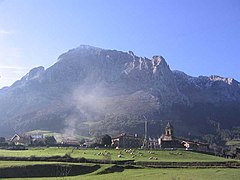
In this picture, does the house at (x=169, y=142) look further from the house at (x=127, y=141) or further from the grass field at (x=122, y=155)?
the grass field at (x=122, y=155)

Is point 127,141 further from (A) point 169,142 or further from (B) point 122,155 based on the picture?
(B) point 122,155

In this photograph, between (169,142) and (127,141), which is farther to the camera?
(127,141)

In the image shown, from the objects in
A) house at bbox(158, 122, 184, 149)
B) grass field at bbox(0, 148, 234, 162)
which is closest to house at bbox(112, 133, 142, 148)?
house at bbox(158, 122, 184, 149)

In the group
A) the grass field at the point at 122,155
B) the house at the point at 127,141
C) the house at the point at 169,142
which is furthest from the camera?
the house at the point at 127,141

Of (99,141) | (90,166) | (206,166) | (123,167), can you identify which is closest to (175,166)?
(206,166)

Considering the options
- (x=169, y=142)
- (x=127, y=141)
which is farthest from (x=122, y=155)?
(x=127, y=141)

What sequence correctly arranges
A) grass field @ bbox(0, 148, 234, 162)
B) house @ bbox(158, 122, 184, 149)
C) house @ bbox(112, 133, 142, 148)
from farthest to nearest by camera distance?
house @ bbox(112, 133, 142, 148) < house @ bbox(158, 122, 184, 149) < grass field @ bbox(0, 148, 234, 162)

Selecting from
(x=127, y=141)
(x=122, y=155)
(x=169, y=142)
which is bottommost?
(x=122, y=155)

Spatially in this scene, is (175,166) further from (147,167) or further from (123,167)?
(123,167)

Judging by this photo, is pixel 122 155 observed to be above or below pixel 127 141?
below

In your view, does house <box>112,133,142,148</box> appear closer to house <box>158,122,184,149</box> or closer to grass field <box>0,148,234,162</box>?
house <box>158,122,184,149</box>

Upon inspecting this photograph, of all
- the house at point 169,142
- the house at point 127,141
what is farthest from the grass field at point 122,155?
the house at point 127,141

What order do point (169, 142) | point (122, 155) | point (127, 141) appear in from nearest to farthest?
point (122, 155) → point (169, 142) → point (127, 141)

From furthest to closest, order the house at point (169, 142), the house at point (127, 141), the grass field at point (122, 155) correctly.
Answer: the house at point (127, 141), the house at point (169, 142), the grass field at point (122, 155)
